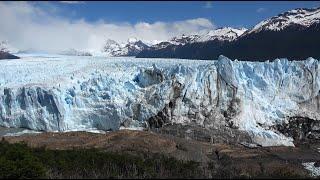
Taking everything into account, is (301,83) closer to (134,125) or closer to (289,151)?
(289,151)

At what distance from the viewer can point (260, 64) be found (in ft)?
136

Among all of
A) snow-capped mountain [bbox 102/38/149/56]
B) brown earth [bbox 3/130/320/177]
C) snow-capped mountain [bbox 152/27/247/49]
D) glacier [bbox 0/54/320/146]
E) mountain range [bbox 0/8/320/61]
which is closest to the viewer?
brown earth [bbox 3/130/320/177]

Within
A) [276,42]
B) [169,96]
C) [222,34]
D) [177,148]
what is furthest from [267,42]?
[177,148]

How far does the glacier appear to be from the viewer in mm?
38906

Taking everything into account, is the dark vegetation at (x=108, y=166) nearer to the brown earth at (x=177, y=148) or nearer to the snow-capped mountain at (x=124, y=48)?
the brown earth at (x=177, y=148)

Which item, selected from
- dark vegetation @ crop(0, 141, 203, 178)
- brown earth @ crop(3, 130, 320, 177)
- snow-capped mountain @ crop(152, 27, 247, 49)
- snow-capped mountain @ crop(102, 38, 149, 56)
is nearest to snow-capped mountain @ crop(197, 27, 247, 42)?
snow-capped mountain @ crop(152, 27, 247, 49)

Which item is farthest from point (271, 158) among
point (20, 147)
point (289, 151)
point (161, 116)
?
point (20, 147)

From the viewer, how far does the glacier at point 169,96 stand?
128 ft

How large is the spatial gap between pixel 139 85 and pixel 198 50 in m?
51.9

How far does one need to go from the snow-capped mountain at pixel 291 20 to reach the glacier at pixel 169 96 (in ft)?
115

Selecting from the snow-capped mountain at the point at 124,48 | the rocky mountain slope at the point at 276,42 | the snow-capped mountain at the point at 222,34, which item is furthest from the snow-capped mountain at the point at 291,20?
the snow-capped mountain at the point at 124,48

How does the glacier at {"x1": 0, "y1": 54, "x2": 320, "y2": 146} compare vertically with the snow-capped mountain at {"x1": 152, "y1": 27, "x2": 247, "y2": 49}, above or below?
below

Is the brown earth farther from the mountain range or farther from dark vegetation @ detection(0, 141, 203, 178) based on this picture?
the mountain range

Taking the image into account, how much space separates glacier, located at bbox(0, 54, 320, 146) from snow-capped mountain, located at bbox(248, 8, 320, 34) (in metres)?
34.9
